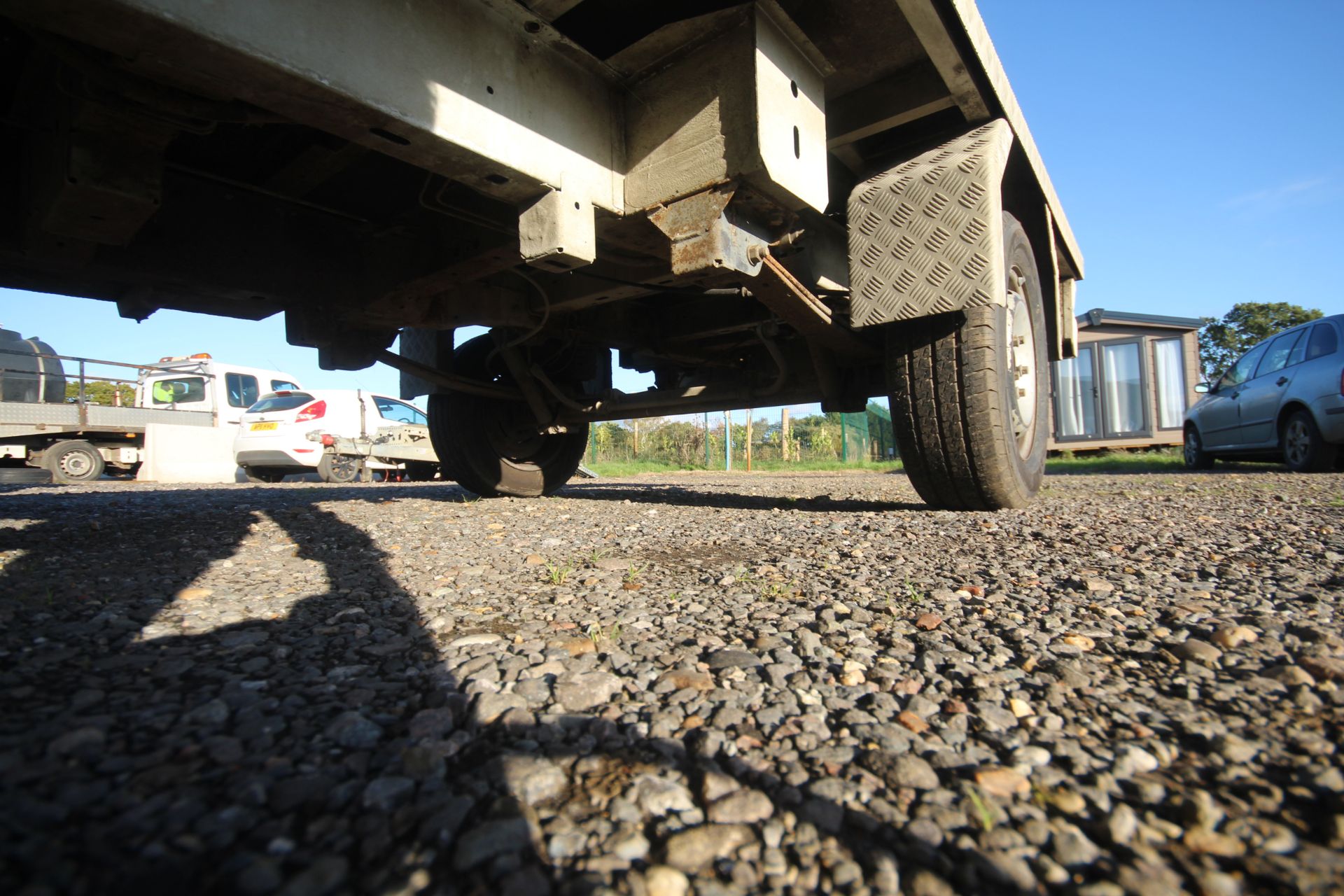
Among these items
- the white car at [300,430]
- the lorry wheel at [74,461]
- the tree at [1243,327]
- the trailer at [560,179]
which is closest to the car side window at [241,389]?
the white car at [300,430]

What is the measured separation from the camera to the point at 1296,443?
6438 millimetres

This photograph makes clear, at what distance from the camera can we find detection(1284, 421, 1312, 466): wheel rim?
627 cm

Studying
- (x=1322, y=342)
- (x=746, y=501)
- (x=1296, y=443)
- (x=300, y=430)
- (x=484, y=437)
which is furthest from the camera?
(x=300, y=430)

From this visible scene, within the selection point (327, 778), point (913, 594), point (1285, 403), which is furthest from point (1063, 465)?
point (327, 778)

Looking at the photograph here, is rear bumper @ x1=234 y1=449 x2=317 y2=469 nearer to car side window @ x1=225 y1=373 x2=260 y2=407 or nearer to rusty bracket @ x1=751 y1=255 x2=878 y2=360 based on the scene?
car side window @ x1=225 y1=373 x2=260 y2=407

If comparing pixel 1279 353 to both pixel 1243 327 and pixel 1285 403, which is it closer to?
pixel 1285 403

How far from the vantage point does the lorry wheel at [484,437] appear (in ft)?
13.4

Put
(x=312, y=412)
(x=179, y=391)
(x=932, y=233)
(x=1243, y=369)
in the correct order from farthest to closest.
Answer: (x=179, y=391) → (x=312, y=412) → (x=1243, y=369) → (x=932, y=233)

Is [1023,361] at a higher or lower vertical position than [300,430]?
lower

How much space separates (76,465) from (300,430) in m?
3.40

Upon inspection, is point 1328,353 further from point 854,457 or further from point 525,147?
point 854,457

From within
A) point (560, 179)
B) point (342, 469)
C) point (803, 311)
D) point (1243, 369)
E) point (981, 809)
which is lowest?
point (981, 809)

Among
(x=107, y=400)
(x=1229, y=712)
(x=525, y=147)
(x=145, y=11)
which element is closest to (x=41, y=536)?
(x=145, y=11)

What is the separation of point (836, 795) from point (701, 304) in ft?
Answer: 11.2
